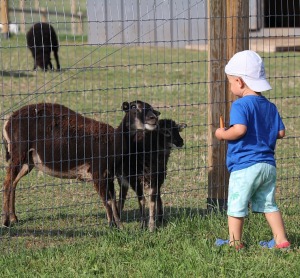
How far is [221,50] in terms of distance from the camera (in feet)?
22.1

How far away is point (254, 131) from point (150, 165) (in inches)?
62.7

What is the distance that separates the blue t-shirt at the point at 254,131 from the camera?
5531 mm

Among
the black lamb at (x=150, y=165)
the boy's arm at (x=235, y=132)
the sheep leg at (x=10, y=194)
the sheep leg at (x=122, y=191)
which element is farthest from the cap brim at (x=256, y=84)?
the sheep leg at (x=10, y=194)

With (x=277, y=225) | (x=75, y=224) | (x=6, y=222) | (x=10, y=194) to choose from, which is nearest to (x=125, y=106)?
(x=75, y=224)

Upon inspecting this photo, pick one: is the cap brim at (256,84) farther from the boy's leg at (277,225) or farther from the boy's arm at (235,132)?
the boy's leg at (277,225)

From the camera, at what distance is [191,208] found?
729cm

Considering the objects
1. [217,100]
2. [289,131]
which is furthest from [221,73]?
[289,131]

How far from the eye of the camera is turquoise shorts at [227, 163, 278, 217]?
562cm

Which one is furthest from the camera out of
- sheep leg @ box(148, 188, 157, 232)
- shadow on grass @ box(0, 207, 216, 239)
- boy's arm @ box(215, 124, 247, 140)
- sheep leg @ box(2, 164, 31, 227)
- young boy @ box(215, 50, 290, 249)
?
sheep leg @ box(2, 164, 31, 227)

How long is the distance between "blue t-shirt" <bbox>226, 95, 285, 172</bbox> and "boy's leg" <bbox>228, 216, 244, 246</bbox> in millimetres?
380

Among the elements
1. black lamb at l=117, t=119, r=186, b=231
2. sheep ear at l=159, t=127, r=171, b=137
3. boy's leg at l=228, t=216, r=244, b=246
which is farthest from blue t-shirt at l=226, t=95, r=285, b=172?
sheep ear at l=159, t=127, r=171, b=137

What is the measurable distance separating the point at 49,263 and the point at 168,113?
721 cm

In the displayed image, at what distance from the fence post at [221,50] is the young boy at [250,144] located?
1059 mm

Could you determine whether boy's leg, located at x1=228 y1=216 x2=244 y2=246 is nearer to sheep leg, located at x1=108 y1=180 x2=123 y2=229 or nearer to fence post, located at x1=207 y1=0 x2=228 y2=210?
fence post, located at x1=207 y1=0 x2=228 y2=210
